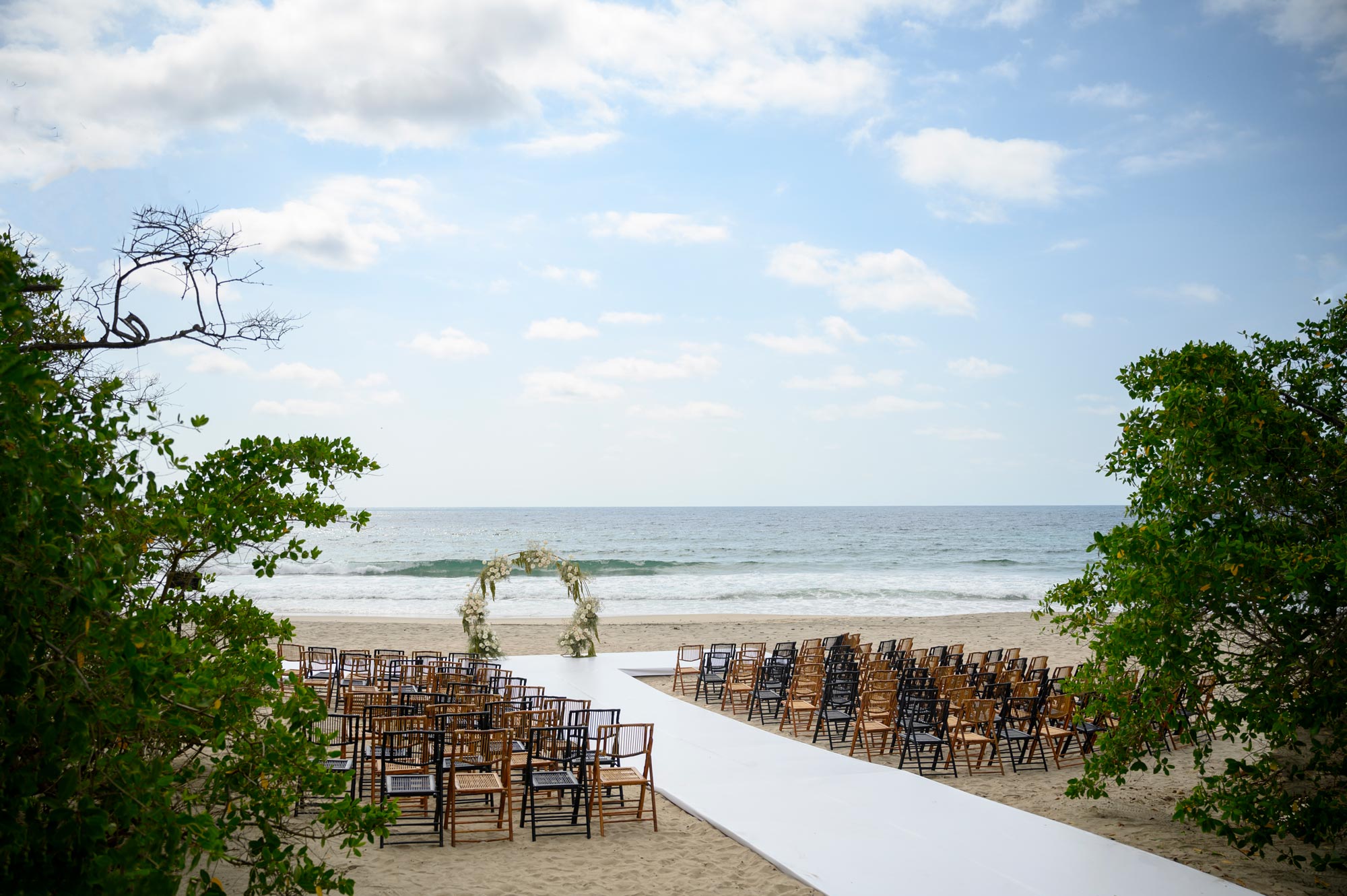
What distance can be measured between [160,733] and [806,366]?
256 ft

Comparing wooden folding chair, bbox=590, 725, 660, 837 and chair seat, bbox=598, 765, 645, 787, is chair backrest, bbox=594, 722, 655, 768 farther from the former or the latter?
chair seat, bbox=598, 765, 645, 787

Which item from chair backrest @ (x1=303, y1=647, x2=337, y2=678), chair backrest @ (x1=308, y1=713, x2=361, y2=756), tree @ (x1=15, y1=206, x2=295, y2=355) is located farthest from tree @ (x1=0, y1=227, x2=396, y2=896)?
chair backrest @ (x1=303, y1=647, x2=337, y2=678)

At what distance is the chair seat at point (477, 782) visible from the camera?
20.7 ft

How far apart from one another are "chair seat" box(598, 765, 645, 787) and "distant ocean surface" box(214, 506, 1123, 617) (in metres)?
4.02

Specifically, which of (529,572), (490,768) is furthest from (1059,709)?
(529,572)

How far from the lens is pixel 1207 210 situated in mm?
35656

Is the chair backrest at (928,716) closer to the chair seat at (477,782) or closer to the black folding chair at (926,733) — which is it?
the black folding chair at (926,733)

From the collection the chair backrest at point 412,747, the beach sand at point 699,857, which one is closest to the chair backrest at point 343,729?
the chair backrest at point 412,747

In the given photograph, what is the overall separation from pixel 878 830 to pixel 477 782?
2.98 m

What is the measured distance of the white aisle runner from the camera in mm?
5461

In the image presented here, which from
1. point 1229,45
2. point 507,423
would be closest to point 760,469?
point 507,423

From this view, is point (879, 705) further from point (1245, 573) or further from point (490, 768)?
point (1245, 573)

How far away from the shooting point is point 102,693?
7.14 feet

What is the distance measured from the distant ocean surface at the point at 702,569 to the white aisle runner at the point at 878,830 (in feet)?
16.4
